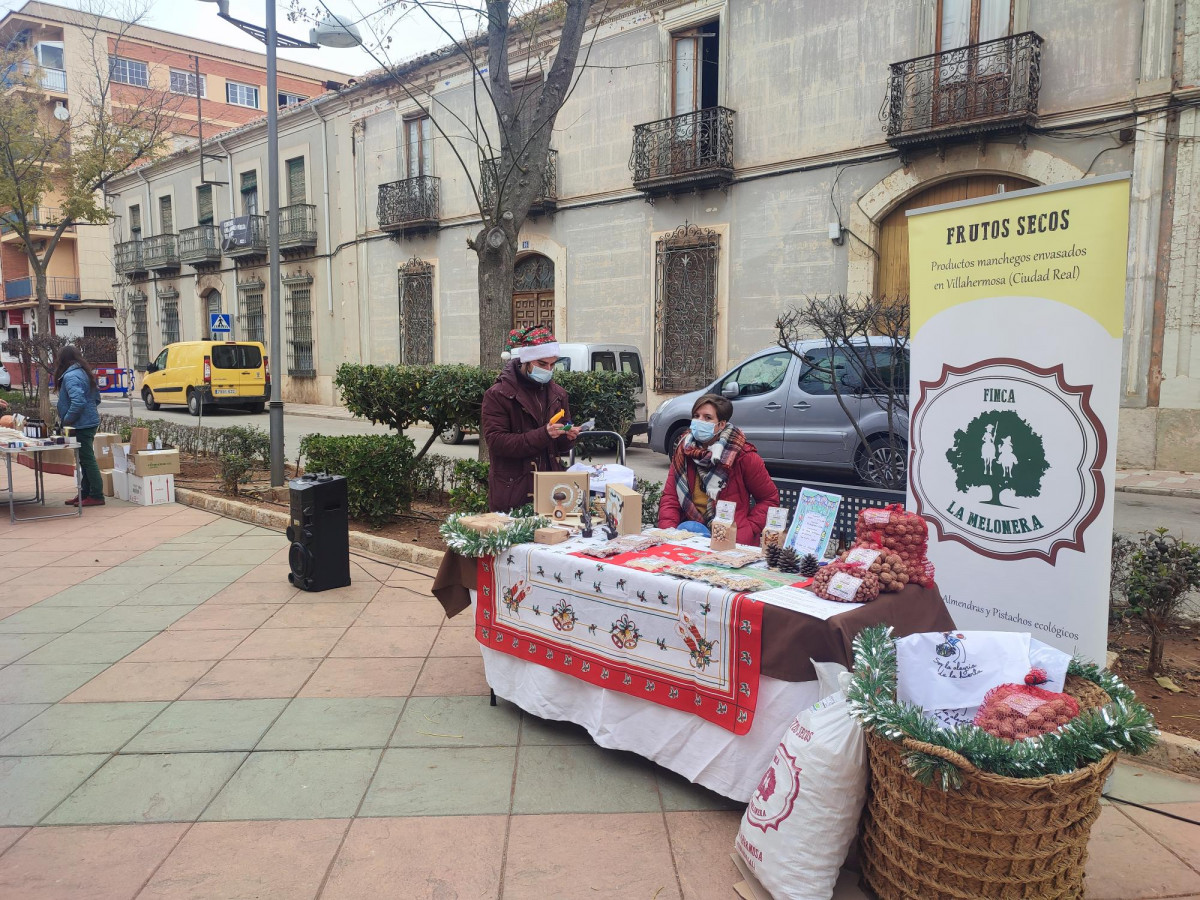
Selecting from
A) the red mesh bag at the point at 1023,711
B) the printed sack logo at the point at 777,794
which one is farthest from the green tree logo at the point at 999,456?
the printed sack logo at the point at 777,794

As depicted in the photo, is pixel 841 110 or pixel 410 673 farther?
pixel 841 110

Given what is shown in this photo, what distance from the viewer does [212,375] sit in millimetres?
20172

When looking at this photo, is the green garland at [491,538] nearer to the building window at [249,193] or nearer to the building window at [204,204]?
the building window at [249,193]

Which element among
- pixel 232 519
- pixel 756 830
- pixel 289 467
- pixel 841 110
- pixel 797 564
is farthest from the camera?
pixel 841 110

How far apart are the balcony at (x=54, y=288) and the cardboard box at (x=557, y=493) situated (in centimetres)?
3910

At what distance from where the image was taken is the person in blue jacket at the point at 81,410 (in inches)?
342

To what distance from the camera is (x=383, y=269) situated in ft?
70.6

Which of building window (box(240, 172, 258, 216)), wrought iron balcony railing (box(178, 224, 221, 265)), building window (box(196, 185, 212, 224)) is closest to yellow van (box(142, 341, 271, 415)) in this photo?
wrought iron balcony railing (box(178, 224, 221, 265))

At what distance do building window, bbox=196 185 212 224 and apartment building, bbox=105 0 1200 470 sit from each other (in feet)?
21.7

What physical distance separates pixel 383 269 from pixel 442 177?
10.4 feet

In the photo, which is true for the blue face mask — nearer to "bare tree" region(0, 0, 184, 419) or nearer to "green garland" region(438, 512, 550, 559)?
"green garland" region(438, 512, 550, 559)

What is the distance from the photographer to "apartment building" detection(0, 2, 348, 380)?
32.0 meters

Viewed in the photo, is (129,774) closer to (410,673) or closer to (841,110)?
(410,673)

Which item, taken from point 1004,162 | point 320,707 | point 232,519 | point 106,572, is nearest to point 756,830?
point 320,707
